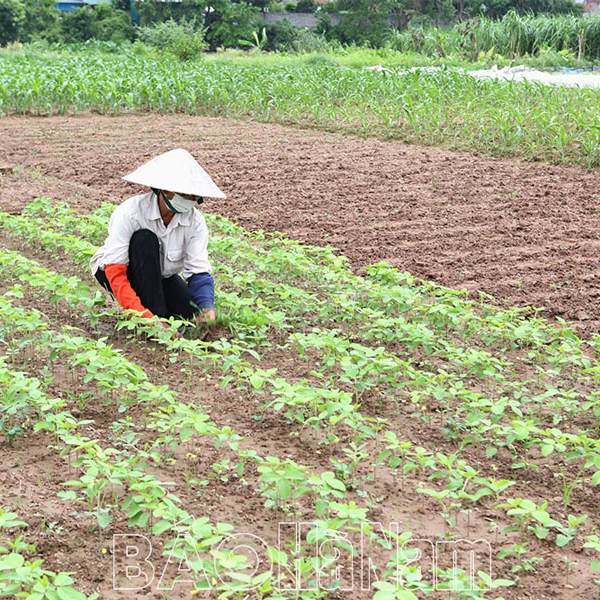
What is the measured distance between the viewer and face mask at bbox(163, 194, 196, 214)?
478 cm

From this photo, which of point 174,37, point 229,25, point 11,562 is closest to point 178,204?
point 11,562

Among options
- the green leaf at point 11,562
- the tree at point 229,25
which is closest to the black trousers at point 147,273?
the green leaf at point 11,562

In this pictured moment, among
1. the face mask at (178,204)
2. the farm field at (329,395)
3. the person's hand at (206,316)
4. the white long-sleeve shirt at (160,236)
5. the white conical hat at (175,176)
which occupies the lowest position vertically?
the farm field at (329,395)

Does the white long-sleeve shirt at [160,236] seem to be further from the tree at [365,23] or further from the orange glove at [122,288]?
the tree at [365,23]

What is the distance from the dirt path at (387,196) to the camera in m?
6.85

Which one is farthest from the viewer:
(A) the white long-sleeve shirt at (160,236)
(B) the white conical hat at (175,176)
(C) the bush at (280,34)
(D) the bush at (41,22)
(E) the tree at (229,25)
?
(C) the bush at (280,34)

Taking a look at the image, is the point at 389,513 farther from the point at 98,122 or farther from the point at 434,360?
the point at 98,122

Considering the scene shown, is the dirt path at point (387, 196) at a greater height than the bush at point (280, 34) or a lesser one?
lesser

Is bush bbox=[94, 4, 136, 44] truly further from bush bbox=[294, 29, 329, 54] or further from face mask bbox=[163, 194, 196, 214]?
face mask bbox=[163, 194, 196, 214]

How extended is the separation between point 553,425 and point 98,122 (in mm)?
10829

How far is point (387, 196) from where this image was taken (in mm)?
8875

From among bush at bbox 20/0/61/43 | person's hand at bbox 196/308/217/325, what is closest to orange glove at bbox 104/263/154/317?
person's hand at bbox 196/308/217/325

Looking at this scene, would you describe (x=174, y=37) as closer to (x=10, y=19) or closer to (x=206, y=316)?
(x=10, y=19)

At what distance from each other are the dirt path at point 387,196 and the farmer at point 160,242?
231 centimetres
